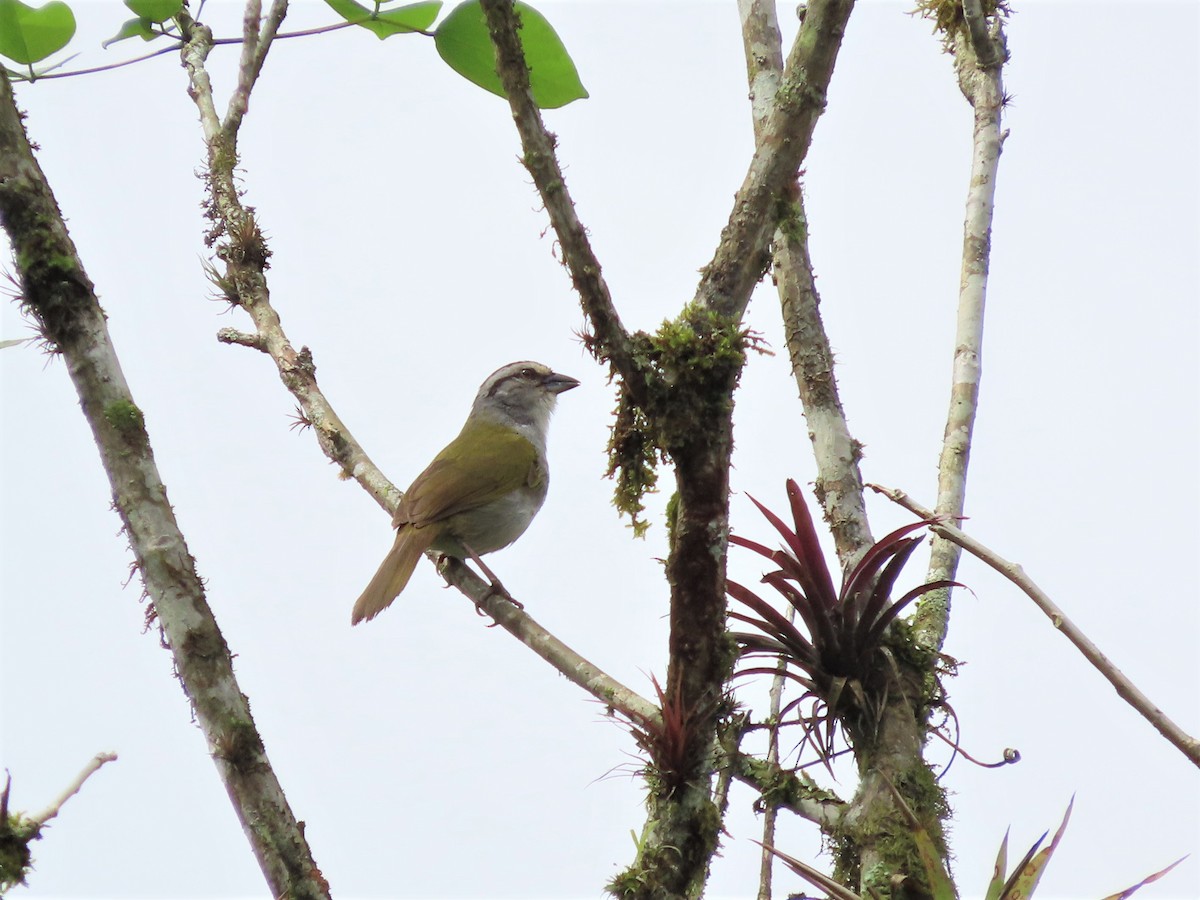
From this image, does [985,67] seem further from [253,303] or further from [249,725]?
[249,725]

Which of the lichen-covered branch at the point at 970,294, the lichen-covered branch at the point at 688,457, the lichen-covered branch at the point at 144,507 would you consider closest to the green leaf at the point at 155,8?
the lichen-covered branch at the point at 144,507

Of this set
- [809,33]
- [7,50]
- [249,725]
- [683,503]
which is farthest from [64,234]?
[809,33]

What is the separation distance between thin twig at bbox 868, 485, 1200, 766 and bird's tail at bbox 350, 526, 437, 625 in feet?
10.5

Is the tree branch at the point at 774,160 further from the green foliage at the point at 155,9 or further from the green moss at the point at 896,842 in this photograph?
the green foliage at the point at 155,9

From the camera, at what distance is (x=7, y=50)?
4.12 metres

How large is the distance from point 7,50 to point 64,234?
40.4 inches

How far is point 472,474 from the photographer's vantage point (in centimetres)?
671

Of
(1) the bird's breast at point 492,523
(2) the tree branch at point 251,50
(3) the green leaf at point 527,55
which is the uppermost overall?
(2) the tree branch at point 251,50

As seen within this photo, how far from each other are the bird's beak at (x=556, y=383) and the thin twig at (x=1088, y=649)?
4.84 meters

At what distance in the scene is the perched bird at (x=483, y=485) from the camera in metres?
5.98

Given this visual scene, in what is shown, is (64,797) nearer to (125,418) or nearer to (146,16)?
(125,418)

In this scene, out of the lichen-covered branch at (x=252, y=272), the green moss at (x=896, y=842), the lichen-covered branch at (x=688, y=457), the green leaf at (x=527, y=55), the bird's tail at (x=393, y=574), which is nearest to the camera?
the lichen-covered branch at (x=688, y=457)

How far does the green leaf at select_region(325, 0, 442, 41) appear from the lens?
4.58 m

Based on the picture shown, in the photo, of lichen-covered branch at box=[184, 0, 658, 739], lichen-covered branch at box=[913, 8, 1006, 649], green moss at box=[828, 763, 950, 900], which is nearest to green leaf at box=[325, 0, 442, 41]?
lichen-covered branch at box=[184, 0, 658, 739]
